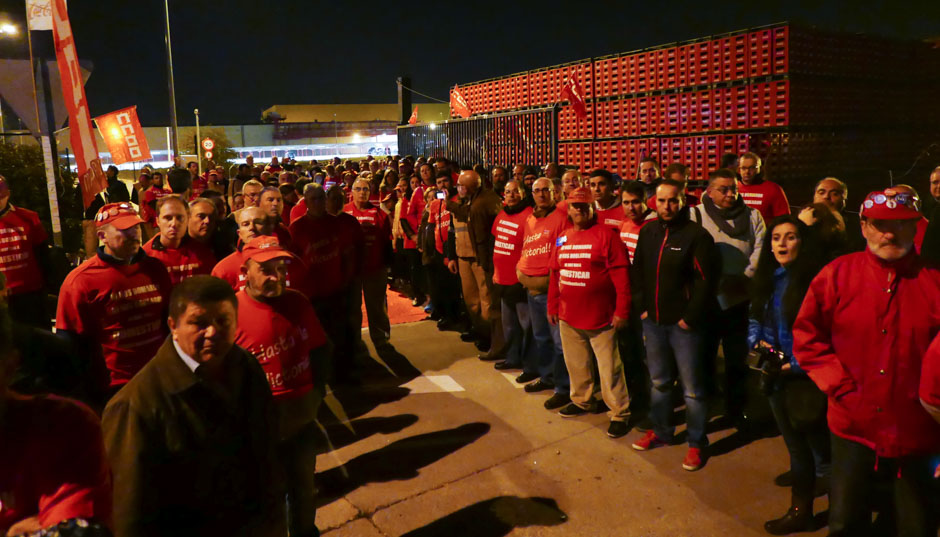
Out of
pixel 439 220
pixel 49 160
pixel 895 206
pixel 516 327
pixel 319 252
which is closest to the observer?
pixel 895 206

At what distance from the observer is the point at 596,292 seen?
566cm

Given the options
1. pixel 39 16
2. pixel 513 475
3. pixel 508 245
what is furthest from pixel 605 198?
pixel 39 16

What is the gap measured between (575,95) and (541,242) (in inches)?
383

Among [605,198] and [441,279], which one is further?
[441,279]

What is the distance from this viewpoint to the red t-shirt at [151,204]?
972cm

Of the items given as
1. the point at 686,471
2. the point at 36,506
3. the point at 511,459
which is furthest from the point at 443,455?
the point at 36,506

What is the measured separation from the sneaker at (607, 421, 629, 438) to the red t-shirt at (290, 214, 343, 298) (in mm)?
2917

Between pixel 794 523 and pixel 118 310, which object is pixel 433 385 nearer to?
pixel 118 310

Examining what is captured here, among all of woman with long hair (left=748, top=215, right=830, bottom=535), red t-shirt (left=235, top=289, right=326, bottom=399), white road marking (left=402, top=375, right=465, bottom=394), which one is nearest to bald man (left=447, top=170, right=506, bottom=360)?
white road marking (left=402, top=375, right=465, bottom=394)

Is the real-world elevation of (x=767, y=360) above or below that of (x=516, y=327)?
above

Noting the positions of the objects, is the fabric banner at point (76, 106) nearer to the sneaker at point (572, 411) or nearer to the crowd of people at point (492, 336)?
the crowd of people at point (492, 336)

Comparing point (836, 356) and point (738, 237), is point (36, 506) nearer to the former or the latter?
point (836, 356)

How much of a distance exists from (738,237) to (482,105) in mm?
16530

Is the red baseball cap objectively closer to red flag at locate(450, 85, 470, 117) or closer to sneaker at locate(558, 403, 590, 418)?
sneaker at locate(558, 403, 590, 418)
